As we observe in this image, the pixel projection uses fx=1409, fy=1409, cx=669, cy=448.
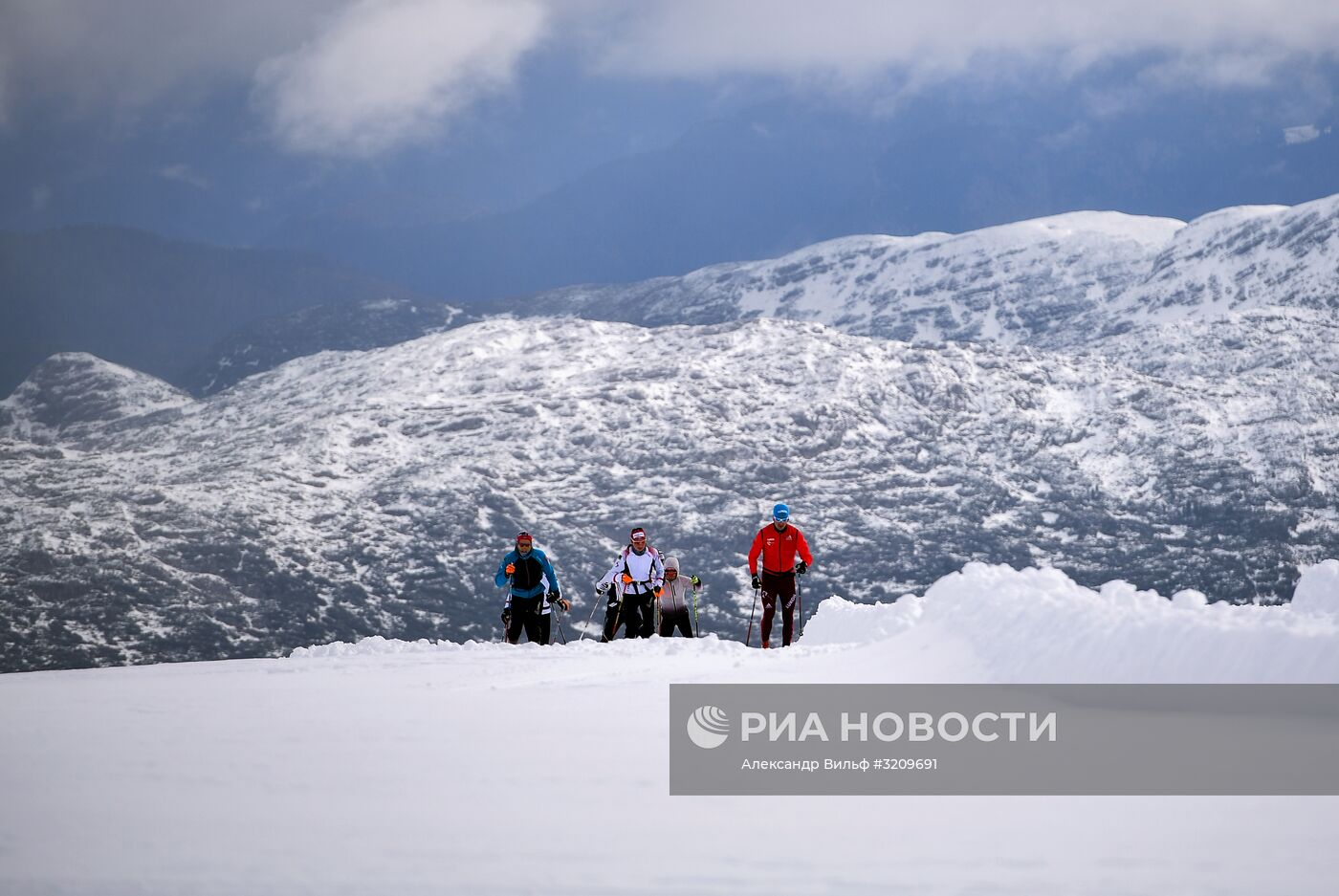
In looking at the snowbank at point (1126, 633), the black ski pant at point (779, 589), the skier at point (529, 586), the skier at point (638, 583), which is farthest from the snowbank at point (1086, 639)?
the skier at point (529, 586)

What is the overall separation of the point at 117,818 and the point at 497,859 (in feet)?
9.09

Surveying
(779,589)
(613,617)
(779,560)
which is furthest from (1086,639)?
(613,617)

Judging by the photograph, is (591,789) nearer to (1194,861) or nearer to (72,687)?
(1194,861)

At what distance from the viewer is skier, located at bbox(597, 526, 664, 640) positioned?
23.0m

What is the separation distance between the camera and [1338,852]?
27.2 feet

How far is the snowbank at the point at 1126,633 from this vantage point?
11.9m

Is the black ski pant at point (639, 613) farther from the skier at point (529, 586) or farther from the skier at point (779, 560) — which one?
the skier at point (779, 560)

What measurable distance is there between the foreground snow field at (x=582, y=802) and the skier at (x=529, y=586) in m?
8.90

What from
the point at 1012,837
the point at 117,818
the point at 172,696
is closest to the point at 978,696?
the point at 1012,837

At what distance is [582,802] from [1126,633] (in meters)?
5.88

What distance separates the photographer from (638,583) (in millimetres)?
23000

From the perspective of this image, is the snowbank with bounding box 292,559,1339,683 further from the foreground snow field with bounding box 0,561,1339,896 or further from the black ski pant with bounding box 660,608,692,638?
the black ski pant with bounding box 660,608,692,638

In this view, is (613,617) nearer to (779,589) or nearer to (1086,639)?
(779,589)

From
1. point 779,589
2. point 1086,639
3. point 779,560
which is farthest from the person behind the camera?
point 779,589
